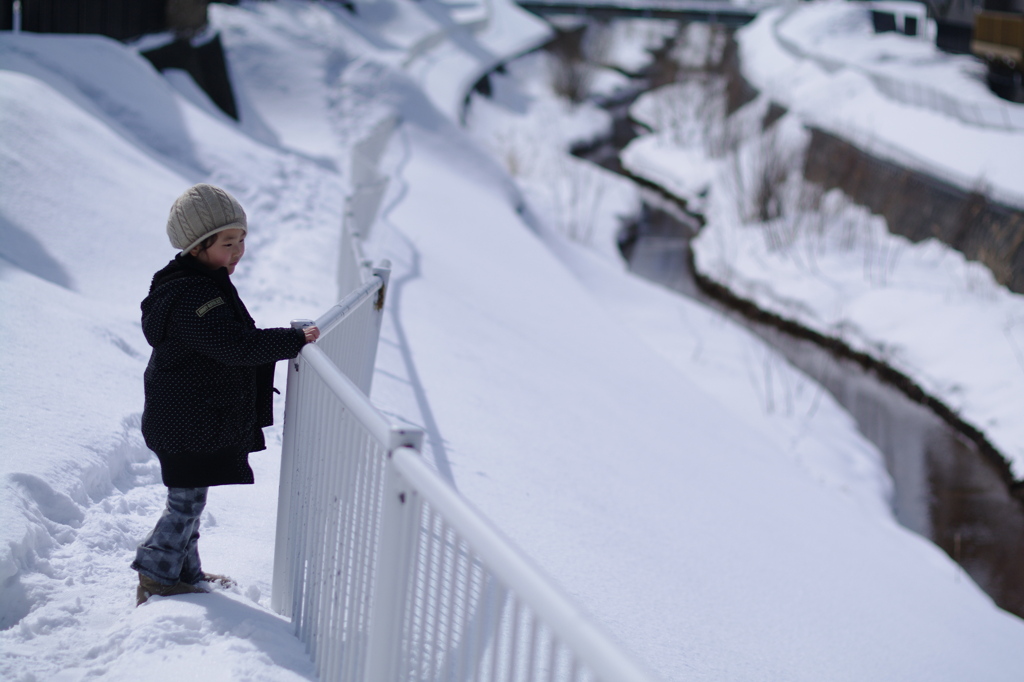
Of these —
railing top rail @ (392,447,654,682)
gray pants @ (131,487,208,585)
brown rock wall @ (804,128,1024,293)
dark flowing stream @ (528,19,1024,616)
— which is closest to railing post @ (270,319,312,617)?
gray pants @ (131,487,208,585)

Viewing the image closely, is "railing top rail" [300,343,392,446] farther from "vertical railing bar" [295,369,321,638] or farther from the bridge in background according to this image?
the bridge in background

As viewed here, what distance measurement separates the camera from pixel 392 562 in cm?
206

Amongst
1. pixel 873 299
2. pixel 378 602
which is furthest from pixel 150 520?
pixel 873 299

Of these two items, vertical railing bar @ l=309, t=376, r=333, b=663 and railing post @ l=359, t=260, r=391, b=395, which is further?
railing post @ l=359, t=260, r=391, b=395

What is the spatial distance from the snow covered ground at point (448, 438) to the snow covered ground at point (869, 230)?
6.25ft

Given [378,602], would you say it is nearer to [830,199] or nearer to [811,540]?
[811,540]

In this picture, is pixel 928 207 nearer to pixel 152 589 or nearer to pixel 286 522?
pixel 286 522

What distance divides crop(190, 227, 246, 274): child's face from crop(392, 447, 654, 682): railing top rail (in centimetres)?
95

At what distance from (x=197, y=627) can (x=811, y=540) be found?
514 cm

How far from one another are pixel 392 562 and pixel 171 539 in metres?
1.00

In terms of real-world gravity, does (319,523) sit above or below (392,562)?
below

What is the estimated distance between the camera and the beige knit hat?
8.25 feet

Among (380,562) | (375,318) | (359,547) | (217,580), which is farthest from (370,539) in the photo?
(375,318)

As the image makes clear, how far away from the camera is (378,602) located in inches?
83.9
